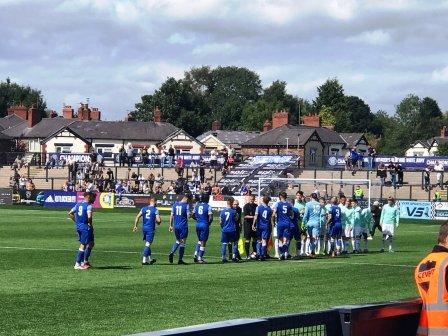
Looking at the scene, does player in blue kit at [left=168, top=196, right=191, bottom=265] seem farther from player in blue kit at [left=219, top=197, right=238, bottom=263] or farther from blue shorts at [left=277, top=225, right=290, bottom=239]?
blue shorts at [left=277, top=225, right=290, bottom=239]

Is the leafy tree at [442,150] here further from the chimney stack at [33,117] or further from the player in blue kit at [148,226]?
the player in blue kit at [148,226]

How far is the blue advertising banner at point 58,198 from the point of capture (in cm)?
6862

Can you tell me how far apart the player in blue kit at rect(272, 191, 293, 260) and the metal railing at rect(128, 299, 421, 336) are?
22.0 m

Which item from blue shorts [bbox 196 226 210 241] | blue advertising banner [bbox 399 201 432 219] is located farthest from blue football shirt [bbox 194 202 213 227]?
blue advertising banner [bbox 399 201 432 219]

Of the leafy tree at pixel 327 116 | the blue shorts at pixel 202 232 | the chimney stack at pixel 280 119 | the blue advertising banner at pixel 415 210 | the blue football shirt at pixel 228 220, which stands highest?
the leafy tree at pixel 327 116

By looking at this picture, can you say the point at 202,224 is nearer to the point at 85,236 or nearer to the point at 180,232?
the point at 180,232

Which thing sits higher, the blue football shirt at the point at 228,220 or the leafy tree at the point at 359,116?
the leafy tree at the point at 359,116

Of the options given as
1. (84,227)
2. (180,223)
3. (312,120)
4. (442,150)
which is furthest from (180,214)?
(442,150)

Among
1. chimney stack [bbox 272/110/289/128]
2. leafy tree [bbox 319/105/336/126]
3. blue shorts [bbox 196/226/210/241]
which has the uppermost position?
leafy tree [bbox 319/105/336/126]

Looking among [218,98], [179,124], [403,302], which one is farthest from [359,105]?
[403,302]

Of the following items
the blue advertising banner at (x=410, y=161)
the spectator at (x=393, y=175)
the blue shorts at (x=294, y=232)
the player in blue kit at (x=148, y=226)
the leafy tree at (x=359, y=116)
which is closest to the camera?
the player in blue kit at (x=148, y=226)

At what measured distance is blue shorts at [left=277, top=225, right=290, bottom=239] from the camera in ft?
104

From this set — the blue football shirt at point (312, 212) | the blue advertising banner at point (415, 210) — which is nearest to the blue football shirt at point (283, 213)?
the blue football shirt at point (312, 212)

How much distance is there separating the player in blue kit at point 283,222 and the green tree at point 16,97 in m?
126
